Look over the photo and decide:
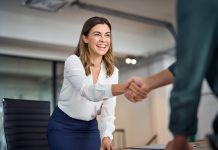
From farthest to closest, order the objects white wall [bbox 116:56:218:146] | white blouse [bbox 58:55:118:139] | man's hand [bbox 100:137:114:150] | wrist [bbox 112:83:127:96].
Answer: white wall [bbox 116:56:218:146] < white blouse [bbox 58:55:118:139] < man's hand [bbox 100:137:114:150] < wrist [bbox 112:83:127:96]

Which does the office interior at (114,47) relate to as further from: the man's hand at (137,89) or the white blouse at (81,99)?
the man's hand at (137,89)

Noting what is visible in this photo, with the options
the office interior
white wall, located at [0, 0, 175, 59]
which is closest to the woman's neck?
the office interior

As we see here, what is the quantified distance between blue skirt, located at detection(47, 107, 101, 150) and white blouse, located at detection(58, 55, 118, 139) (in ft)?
0.12

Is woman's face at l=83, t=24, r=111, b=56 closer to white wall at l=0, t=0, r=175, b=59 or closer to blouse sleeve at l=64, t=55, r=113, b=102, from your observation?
blouse sleeve at l=64, t=55, r=113, b=102

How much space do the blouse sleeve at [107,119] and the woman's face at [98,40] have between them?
0.18m

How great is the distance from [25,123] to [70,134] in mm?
604

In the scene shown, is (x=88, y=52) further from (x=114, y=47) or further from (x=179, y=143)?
(x=114, y=47)

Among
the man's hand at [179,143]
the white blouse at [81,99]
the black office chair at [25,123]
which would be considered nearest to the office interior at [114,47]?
the black office chair at [25,123]

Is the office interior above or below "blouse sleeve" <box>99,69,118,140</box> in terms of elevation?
above

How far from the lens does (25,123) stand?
2223mm

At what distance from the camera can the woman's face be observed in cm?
194

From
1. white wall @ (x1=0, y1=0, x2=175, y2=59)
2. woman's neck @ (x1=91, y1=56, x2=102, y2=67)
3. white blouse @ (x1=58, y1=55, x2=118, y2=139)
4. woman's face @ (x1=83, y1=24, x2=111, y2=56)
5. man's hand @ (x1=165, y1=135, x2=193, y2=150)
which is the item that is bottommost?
man's hand @ (x1=165, y1=135, x2=193, y2=150)

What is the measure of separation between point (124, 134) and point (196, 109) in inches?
255

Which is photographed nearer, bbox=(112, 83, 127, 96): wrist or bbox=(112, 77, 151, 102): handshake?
bbox=(112, 77, 151, 102): handshake
